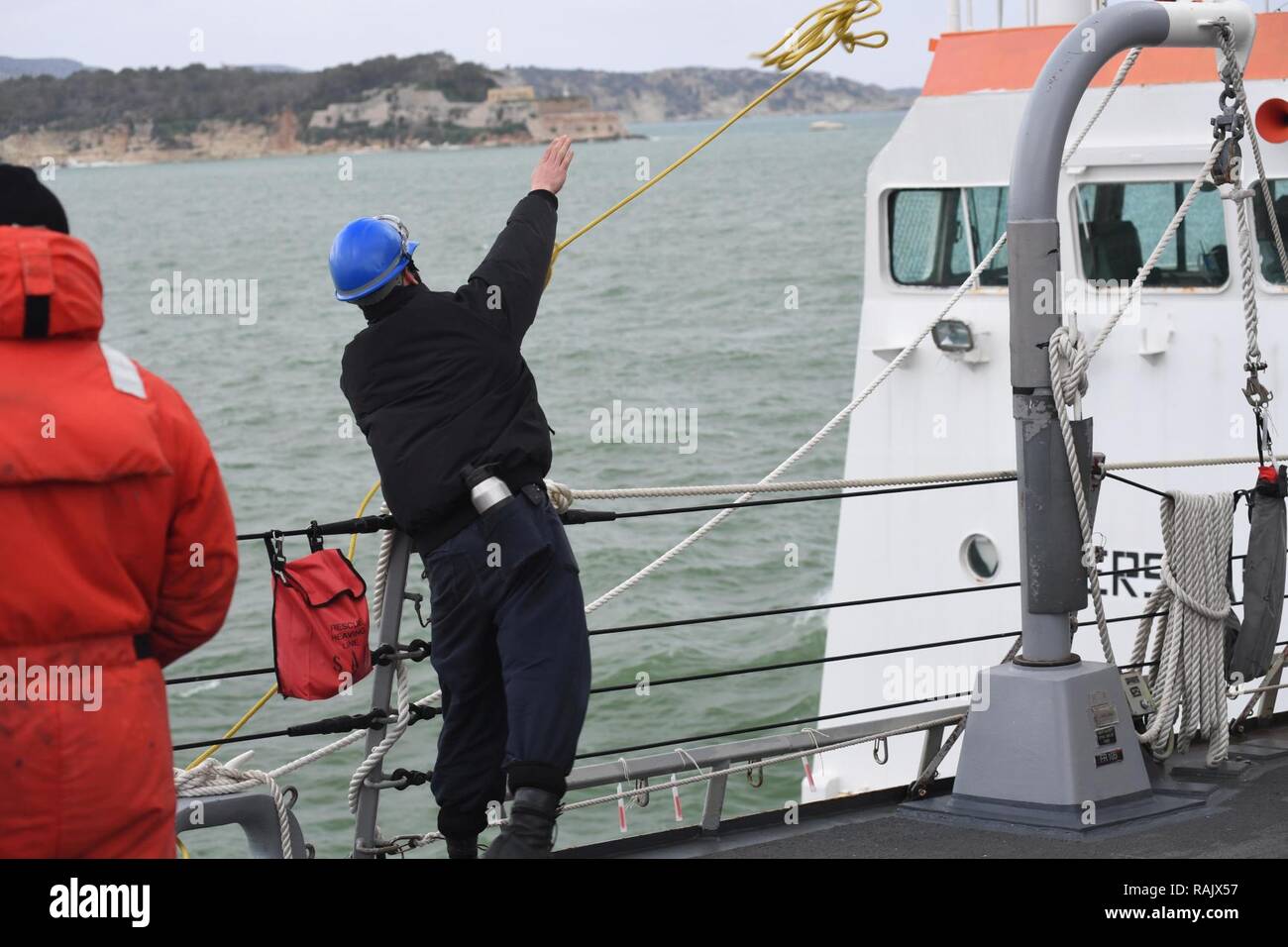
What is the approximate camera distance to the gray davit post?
197 inches

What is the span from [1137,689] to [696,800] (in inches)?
317

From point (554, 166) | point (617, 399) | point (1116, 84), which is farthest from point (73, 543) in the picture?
point (617, 399)

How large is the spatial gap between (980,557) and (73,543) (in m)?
7.81

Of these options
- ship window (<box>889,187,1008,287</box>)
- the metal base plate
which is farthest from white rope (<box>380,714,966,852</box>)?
ship window (<box>889,187,1008,287</box>)

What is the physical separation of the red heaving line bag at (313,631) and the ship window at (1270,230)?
634 centimetres

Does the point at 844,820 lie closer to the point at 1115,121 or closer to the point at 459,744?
the point at 459,744

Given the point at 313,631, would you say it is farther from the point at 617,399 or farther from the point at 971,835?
the point at 617,399

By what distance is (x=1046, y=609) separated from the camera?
5.14m

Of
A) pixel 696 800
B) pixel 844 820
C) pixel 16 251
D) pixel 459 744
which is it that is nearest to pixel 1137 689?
pixel 844 820

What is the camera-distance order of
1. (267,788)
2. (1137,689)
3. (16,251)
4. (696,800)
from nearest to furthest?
(16,251) → (267,788) → (1137,689) → (696,800)

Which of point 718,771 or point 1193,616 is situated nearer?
point 718,771
